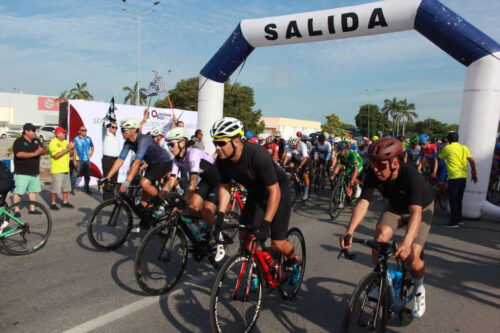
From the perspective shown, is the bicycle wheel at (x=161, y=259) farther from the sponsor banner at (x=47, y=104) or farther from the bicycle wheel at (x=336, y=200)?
the sponsor banner at (x=47, y=104)

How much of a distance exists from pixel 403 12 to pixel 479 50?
1909 mm

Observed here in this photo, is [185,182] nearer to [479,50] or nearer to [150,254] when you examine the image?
[150,254]

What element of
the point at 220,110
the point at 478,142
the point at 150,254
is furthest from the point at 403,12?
the point at 150,254

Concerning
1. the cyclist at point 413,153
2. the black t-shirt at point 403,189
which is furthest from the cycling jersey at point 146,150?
the cyclist at point 413,153

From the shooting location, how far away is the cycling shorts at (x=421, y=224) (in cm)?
350

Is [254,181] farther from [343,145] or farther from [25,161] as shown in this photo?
[343,145]

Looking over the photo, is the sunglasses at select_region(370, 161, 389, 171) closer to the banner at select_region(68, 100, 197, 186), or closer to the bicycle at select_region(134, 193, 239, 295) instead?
the bicycle at select_region(134, 193, 239, 295)

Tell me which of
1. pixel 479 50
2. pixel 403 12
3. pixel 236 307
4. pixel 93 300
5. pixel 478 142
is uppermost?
pixel 403 12

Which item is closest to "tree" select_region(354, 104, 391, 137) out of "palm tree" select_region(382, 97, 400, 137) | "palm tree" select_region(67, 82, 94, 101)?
"palm tree" select_region(382, 97, 400, 137)

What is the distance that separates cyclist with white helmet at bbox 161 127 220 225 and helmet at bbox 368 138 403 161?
240 centimetres

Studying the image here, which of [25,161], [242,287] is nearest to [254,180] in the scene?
[242,287]

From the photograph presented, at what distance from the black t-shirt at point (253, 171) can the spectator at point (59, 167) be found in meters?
6.28

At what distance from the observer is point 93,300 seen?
3963 mm

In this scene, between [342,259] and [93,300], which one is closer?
[93,300]
